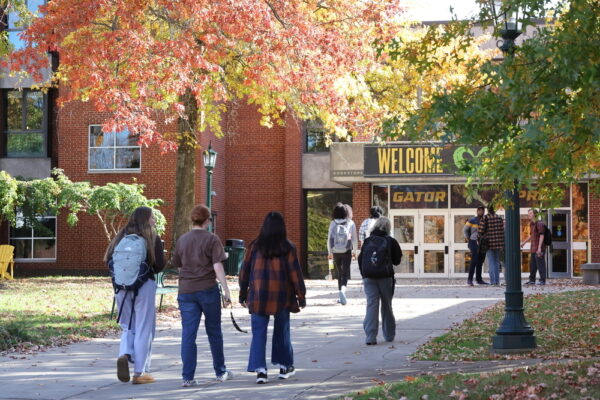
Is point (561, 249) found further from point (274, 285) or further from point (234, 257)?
point (274, 285)

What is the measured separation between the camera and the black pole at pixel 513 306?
34.6 feet

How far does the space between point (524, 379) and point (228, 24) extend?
13342 mm

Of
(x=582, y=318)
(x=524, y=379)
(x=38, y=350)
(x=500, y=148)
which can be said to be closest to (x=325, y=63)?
(x=582, y=318)

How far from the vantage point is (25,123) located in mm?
32312

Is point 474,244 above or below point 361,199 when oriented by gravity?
below

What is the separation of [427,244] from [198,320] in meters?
22.2

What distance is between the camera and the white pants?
904cm

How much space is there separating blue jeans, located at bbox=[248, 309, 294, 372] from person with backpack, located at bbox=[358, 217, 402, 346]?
287 cm

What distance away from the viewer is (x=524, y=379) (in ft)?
25.8

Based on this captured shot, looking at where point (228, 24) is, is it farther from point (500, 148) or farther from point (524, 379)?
point (524, 379)

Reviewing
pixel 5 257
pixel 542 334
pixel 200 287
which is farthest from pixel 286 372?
pixel 5 257

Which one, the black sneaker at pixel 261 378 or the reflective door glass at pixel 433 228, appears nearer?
the black sneaker at pixel 261 378

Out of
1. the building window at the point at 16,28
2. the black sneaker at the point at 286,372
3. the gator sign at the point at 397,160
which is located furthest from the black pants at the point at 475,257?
the building window at the point at 16,28

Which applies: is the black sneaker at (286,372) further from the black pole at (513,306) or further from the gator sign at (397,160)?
the gator sign at (397,160)
